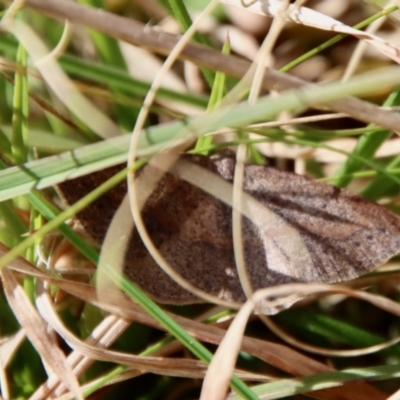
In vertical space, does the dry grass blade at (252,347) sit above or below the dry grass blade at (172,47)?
below

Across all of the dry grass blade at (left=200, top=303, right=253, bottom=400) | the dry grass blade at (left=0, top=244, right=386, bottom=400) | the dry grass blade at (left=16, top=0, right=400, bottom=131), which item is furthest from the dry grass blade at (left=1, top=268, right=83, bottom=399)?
the dry grass blade at (left=16, top=0, right=400, bottom=131)

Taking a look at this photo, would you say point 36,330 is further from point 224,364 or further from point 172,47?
point 172,47

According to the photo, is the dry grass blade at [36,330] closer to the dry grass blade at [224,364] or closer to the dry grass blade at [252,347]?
the dry grass blade at [252,347]

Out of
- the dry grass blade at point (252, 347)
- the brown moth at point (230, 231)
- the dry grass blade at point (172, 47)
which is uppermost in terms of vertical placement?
the dry grass blade at point (172, 47)

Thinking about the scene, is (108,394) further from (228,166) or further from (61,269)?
(228,166)

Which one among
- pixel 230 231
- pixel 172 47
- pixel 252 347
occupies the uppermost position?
pixel 172 47

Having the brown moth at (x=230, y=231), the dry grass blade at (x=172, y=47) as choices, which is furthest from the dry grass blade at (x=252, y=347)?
the dry grass blade at (x=172, y=47)

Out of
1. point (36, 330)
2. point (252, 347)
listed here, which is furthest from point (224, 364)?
point (36, 330)
